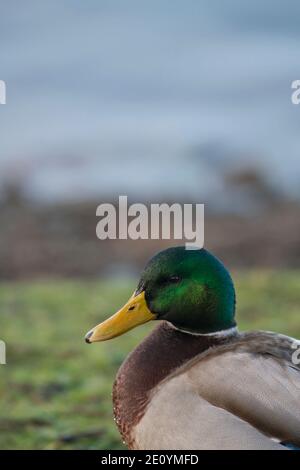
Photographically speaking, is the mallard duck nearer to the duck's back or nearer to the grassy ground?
the duck's back

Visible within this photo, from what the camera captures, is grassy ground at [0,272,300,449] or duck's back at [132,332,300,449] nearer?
duck's back at [132,332,300,449]

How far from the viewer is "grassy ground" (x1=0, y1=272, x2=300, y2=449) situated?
4.08 metres

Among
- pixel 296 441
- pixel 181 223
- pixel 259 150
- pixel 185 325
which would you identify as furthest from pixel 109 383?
pixel 259 150

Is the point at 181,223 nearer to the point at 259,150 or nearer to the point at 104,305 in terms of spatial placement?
the point at 104,305

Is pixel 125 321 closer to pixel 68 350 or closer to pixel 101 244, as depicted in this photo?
pixel 68 350

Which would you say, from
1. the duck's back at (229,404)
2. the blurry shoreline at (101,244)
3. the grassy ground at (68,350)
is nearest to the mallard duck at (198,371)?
the duck's back at (229,404)

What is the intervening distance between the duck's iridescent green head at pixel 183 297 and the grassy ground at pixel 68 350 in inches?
33.8

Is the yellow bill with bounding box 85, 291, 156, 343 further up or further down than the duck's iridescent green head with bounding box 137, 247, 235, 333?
further down

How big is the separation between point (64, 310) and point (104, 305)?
11.8 inches

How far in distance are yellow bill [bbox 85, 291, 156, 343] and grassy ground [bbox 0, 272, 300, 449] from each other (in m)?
0.81

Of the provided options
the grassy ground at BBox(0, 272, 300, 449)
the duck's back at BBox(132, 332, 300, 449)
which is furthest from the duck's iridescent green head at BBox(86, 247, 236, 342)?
the grassy ground at BBox(0, 272, 300, 449)

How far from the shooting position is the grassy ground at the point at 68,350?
13.4ft
